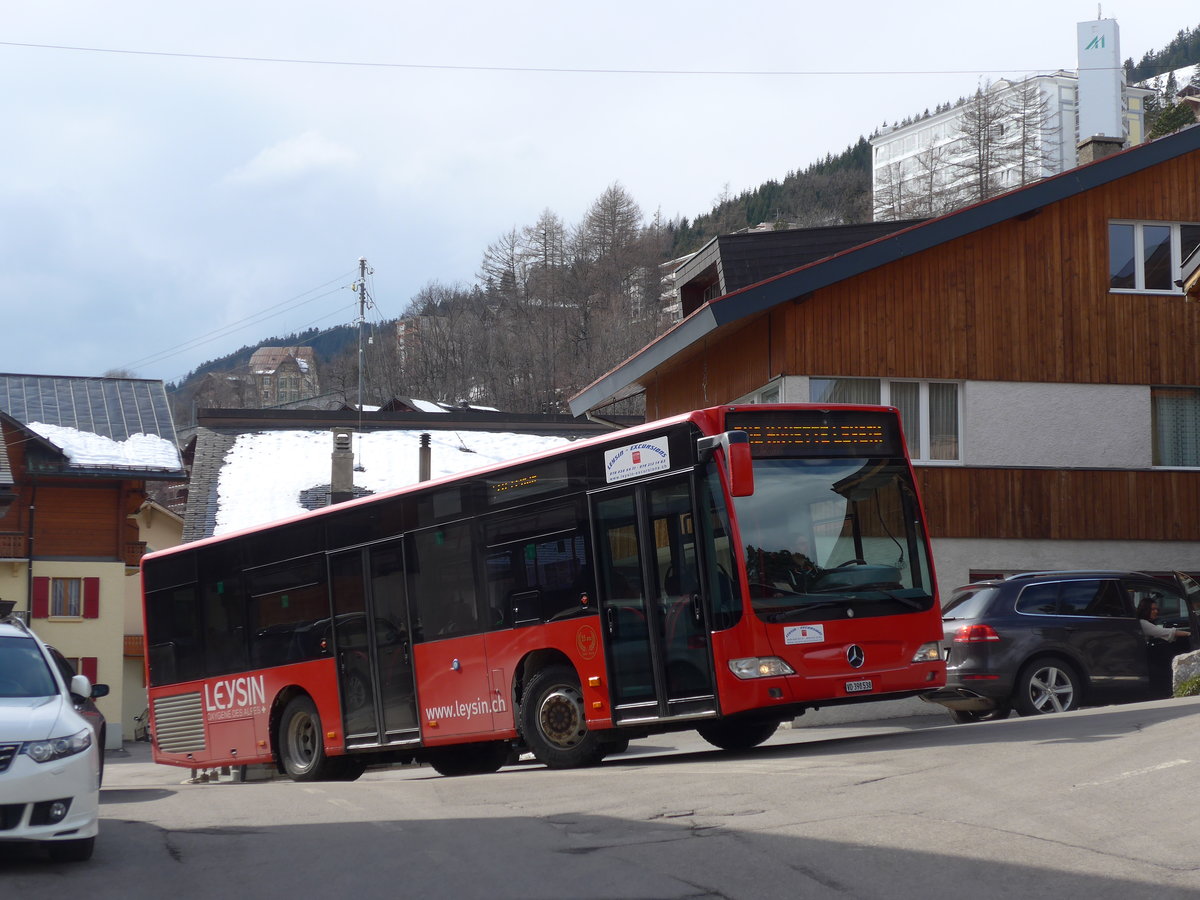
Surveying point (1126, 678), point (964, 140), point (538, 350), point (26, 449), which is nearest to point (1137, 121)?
point (964, 140)

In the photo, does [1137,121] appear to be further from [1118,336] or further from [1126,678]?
[1126,678]

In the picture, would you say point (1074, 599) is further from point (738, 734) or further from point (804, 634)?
point (804, 634)

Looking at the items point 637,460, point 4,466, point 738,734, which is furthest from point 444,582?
point 4,466

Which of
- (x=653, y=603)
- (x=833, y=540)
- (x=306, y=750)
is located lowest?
(x=306, y=750)

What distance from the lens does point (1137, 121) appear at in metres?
127

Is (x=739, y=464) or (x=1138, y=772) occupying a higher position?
(x=739, y=464)

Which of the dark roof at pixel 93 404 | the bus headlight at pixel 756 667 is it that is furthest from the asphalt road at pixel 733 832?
the dark roof at pixel 93 404

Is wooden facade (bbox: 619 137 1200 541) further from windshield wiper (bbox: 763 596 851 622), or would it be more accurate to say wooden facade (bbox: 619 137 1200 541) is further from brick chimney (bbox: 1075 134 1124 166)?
windshield wiper (bbox: 763 596 851 622)

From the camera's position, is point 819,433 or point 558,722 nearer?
point 819,433

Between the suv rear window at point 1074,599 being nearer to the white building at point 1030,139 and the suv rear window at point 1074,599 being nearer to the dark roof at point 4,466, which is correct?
the dark roof at point 4,466

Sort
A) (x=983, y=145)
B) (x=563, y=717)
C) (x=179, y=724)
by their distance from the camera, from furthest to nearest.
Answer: (x=983, y=145) → (x=179, y=724) → (x=563, y=717)

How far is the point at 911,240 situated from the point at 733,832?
15.4 metres

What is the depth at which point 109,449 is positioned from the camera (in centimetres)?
4428

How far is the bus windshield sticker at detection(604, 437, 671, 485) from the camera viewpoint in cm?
1236
